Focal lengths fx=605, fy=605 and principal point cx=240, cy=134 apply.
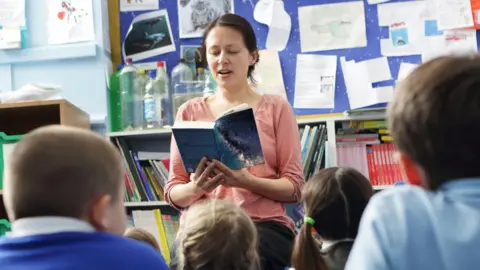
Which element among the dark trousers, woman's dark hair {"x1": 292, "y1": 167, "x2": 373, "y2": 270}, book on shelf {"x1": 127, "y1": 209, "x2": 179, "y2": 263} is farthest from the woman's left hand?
book on shelf {"x1": 127, "y1": 209, "x2": 179, "y2": 263}

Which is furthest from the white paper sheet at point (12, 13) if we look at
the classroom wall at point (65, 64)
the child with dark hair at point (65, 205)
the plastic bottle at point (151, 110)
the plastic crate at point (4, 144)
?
the child with dark hair at point (65, 205)

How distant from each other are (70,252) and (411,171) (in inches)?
19.3

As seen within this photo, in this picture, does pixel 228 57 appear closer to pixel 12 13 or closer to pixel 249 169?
pixel 249 169

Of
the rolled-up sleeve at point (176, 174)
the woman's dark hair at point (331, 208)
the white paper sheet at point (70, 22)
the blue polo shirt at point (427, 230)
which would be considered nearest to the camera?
the blue polo shirt at point (427, 230)

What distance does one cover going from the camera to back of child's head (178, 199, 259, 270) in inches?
49.0

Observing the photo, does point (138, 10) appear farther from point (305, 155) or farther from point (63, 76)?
point (305, 155)

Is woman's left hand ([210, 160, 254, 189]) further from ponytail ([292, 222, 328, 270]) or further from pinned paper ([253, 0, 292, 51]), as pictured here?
pinned paper ([253, 0, 292, 51])

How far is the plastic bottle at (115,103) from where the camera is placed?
9.48ft

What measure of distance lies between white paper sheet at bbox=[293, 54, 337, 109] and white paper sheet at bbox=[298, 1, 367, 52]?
6 centimetres

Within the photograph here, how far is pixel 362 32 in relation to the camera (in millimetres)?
2785

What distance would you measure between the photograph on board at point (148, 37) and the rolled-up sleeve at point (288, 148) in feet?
3.77

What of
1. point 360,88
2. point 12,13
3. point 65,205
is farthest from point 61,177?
point 12,13

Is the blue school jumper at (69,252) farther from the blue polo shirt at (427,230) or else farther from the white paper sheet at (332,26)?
the white paper sheet at (332,26)

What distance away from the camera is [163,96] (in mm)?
2824
